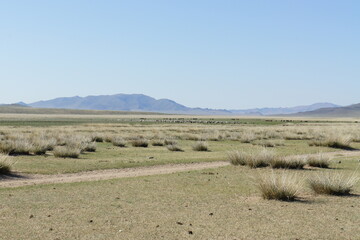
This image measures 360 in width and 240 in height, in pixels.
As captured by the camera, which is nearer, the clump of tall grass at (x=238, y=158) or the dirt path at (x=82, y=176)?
the dirt path at (x=82, y=176)

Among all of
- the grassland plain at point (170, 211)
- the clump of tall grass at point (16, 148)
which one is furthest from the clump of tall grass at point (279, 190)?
the clump of tall grass at point (16, 148)

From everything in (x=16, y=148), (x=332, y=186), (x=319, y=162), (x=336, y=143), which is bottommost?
(x=336, y=143)

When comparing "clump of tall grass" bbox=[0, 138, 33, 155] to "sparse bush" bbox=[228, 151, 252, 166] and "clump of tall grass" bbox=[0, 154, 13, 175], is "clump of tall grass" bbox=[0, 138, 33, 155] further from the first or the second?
"sparse bush" bbox=[228, 151, 252, 166]

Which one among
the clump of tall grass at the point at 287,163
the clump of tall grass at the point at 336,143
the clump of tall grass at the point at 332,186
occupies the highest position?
the clump of tall grass at the point at 332,186

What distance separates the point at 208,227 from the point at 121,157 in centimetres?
1765

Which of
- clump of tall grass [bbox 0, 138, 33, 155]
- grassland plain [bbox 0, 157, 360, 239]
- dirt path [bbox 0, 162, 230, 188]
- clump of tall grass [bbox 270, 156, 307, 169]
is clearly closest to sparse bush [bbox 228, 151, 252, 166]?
clump of tall grass [bbox 270, 156, 307, 169]

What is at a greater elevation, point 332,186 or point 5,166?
point 332,186

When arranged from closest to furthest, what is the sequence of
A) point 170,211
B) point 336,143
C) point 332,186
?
point 170,211 → point 332,186 → point 336,143

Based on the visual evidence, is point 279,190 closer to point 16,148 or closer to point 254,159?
point 254,159

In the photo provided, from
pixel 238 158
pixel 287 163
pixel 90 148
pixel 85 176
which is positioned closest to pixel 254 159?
pixel 238 158

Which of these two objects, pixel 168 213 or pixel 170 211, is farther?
pixel 170 211

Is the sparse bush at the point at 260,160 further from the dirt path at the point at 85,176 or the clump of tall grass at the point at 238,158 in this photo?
the dirt path at the point at 85,176

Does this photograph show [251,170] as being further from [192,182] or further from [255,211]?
[255,211]

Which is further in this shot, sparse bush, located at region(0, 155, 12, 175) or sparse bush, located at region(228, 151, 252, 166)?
sparse bush, located at region(228, 151, 252, 166)
